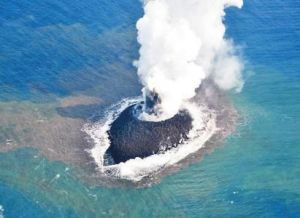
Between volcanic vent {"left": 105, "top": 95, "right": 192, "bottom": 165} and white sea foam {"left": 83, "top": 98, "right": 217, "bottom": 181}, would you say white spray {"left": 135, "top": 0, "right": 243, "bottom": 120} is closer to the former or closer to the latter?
volcanic vent {"left": 105, "top": 95, "right": 192, "bottom": 165}

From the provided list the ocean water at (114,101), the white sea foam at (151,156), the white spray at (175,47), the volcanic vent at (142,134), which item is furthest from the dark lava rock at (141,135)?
the ocean water at (114,101)

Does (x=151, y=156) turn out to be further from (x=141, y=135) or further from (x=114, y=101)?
(x=114, y=101)

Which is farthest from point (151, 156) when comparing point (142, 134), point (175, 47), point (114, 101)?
point (175, 47)

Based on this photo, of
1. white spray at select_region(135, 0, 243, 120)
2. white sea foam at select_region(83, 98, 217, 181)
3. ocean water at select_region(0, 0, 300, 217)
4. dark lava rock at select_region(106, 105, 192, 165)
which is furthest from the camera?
white spray at select_region(135, 0, 243, 120)

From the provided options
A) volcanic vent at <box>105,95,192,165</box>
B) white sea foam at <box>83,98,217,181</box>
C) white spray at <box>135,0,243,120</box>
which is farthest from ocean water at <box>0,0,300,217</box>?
white spray at <box>135,0,243,120</box>

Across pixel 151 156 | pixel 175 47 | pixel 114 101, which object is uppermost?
pixel 175 47

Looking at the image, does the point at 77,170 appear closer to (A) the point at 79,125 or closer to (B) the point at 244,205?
(A) the point at 79,125

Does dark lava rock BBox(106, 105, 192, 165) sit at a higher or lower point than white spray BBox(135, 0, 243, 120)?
lower
